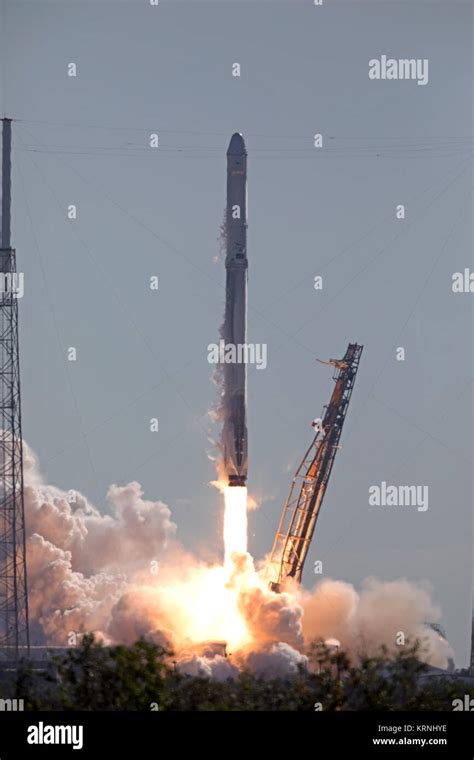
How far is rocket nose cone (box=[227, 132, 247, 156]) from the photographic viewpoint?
375 feet

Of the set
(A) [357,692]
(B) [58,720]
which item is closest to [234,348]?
(A) [357,692]

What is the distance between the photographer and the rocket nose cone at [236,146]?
375 ft

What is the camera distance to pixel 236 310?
114 meters

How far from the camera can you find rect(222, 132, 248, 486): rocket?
372ft

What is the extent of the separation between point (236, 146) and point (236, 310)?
7.37 m

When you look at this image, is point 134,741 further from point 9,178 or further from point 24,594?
point 9,178

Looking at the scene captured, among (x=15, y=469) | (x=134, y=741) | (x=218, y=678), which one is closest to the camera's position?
(x=134, y=741)

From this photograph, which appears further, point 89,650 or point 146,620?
point 146,620

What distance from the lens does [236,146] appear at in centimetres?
11456

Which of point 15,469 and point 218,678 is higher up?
point 15,469

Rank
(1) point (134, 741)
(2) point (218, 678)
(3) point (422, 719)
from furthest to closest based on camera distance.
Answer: (2) point (218, 678), (3) point (422, 719), (1) point (134, 741)

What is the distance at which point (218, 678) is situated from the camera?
108 m

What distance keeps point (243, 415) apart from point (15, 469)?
10.8 metres

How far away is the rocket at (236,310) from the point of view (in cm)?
11350
